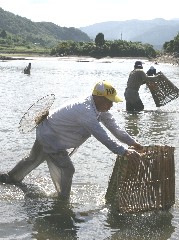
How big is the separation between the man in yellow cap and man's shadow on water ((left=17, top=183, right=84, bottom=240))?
10.3 inches

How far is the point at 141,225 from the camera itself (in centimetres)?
698

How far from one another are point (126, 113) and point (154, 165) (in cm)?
1152

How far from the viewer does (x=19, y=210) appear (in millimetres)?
7434

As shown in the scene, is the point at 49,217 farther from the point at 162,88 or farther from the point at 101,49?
the point at 101,49

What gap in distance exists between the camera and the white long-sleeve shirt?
6.69m

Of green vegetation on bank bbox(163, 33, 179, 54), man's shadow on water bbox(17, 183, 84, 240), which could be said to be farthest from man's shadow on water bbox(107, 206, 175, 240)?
green vegetation on bank bbox(163, 33, 179, 54)

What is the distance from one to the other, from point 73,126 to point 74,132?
0.36 feet

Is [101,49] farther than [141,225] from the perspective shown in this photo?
Yes

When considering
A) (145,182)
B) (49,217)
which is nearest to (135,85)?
(145,182)

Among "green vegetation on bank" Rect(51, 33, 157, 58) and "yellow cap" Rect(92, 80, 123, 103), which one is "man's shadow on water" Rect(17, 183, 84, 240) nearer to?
"yellow cap" Rect(92, 80, 123, 103)

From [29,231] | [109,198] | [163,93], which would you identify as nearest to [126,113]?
[163,93]

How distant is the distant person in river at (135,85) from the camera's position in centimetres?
1783

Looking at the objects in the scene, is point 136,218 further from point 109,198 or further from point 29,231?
point 29,231

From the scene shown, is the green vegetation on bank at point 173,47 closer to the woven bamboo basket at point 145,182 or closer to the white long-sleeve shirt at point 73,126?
the woven bamboo basket at point 145,182
